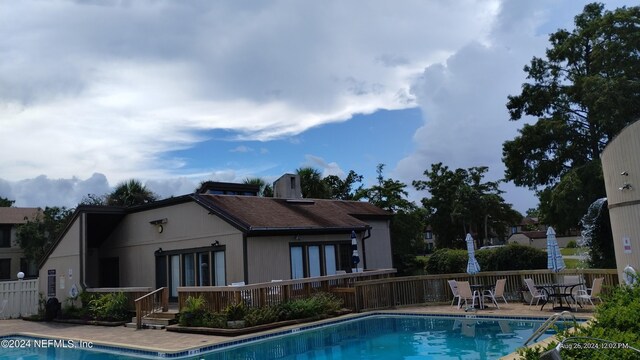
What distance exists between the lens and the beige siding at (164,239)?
61.0ft

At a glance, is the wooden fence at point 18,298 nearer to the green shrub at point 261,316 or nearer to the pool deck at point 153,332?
the pool deck at point 153,332

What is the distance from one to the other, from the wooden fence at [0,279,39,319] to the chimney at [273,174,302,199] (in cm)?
A: 1193

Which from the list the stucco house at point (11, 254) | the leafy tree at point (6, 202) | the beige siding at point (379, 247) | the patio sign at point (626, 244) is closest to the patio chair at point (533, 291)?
the patio sign at point (626, 244)

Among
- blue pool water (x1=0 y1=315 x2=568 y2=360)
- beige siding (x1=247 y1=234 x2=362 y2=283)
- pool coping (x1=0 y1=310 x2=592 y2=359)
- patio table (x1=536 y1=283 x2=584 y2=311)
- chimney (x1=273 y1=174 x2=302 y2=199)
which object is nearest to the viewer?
blue pool water (x1=0 y1=315 x2=568 y2=360)

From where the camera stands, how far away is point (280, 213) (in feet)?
69.8

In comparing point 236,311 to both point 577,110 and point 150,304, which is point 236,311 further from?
point 577,110

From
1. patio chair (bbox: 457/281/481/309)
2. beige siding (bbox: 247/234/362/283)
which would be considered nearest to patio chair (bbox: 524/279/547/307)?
patio chair (bbox: 457/281/481/309)

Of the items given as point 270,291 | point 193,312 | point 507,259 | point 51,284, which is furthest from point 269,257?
point 51,284

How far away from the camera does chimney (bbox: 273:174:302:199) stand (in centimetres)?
2517

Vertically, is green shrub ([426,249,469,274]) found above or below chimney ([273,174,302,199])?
below

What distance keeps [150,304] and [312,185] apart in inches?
725

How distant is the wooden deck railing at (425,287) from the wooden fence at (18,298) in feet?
49.7

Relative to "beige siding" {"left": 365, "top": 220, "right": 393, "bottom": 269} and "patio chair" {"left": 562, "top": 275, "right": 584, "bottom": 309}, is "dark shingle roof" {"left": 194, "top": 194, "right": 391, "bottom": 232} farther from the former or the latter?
"patio chair" {"left": 562, "top": 275, "right": 584, "bottom": 309}

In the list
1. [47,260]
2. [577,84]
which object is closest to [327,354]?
[47,260]
